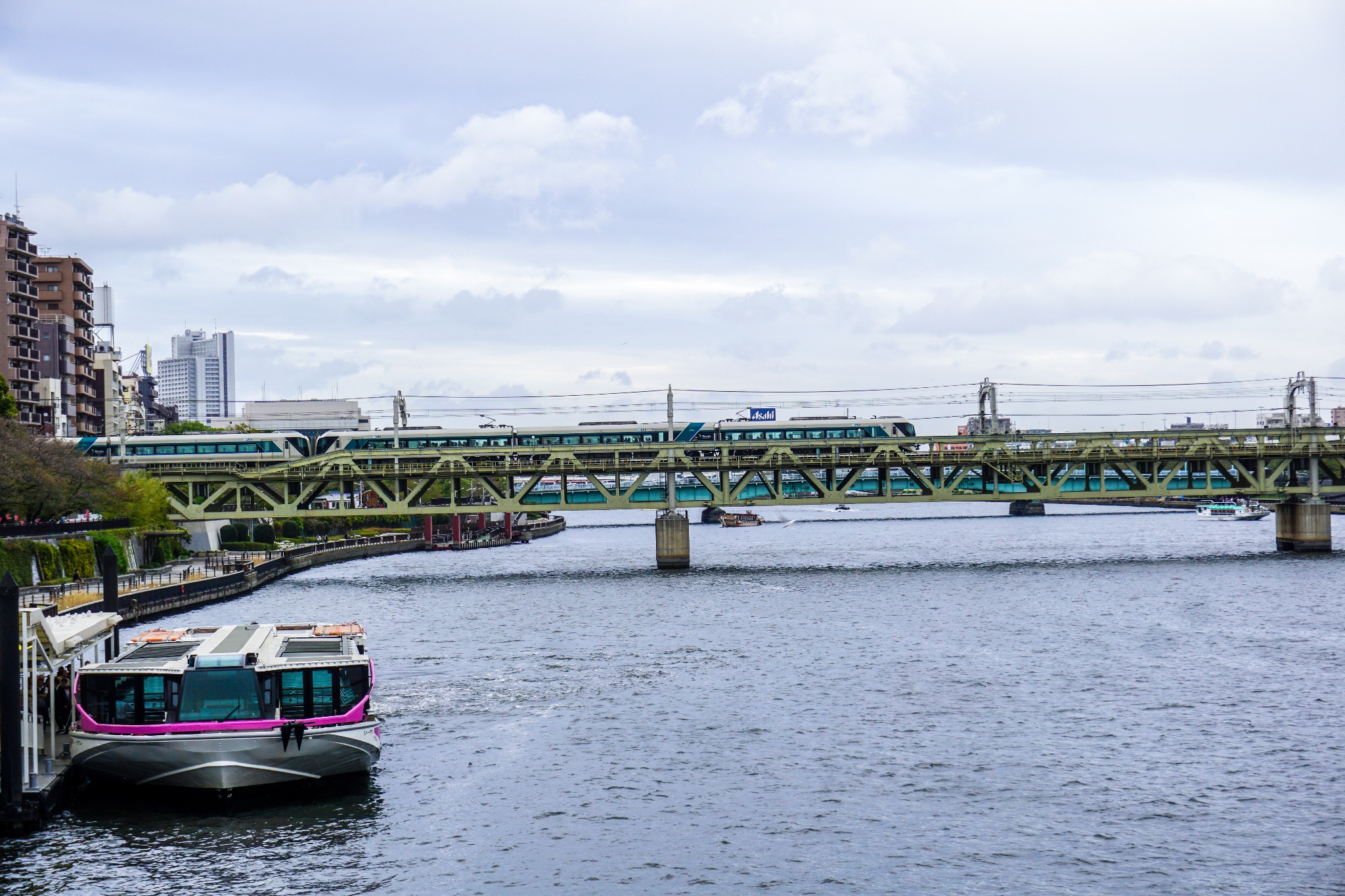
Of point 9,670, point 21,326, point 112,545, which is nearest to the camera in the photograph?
point 9,670

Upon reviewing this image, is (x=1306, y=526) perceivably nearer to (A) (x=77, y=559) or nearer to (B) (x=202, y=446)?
(A) (x=77, y=559)

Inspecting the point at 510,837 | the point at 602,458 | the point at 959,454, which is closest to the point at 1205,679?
the point at 510,837

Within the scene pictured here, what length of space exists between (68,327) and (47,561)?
279 feet

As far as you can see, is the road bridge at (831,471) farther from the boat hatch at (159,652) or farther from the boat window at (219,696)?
the boat window at (219,696)

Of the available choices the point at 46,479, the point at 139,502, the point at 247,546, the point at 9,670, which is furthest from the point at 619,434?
the point at 9,670

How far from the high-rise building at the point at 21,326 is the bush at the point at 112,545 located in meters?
52.7

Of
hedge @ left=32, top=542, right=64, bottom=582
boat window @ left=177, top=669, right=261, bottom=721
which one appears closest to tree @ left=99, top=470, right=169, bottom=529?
hedge @ left=32, top=542, right=64, bottom=582

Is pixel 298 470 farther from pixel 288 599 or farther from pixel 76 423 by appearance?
pixel 76 423

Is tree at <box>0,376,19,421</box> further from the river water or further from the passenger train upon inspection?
the river water

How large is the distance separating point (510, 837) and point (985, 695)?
2204cm

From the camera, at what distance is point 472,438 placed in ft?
422

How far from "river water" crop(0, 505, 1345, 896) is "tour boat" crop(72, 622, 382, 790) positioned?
105 centimetres

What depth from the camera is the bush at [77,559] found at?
7700 centimetres

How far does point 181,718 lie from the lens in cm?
3250
